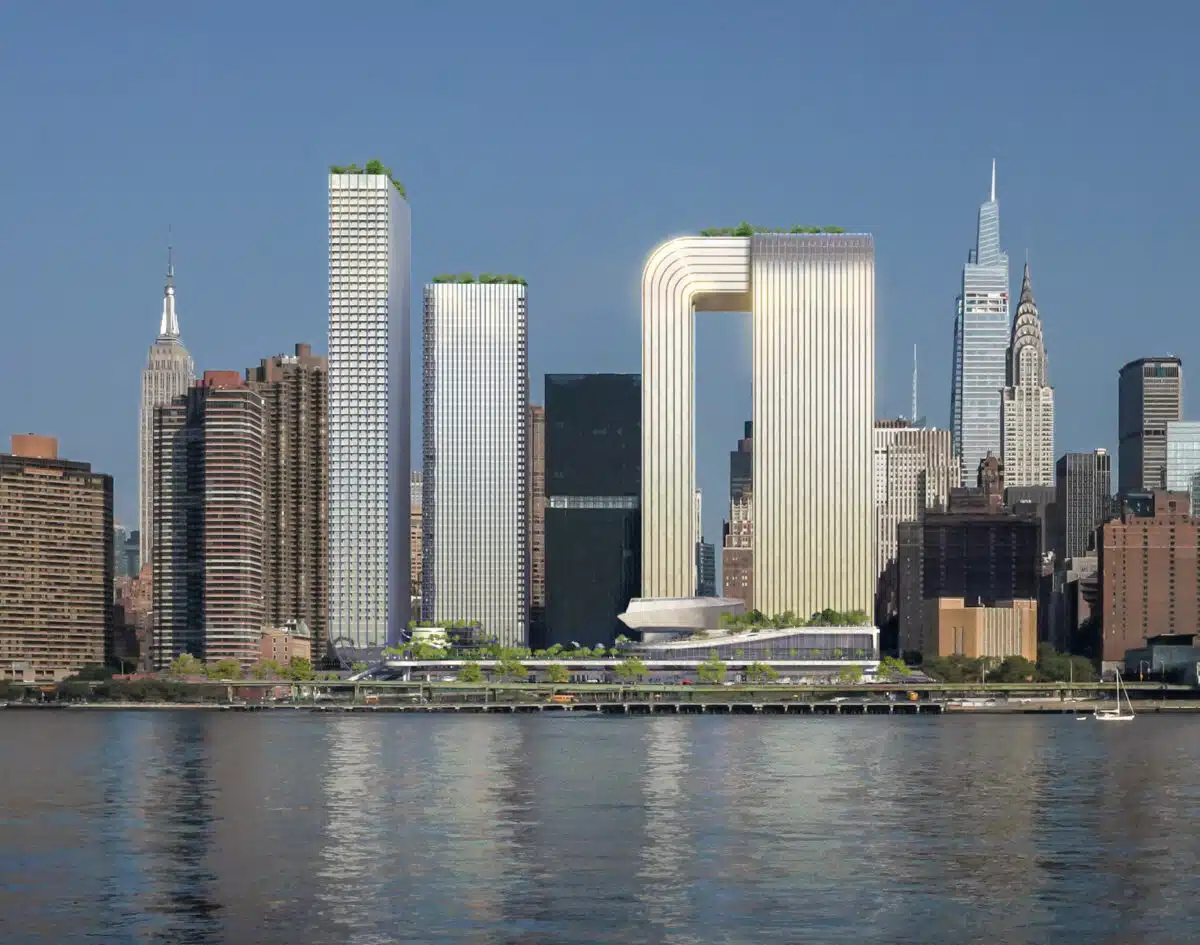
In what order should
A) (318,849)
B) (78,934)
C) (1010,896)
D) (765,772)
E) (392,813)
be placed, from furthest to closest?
(765,772), (392,813), (318,849), (1010,896), (78,934)

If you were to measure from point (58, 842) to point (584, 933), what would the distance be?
40.2 m

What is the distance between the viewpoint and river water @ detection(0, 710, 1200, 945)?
89.5 meters

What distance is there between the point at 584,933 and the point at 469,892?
36.1 feet

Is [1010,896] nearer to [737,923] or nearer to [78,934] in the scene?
[737,923]

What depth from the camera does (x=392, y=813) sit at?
132625 millimetres

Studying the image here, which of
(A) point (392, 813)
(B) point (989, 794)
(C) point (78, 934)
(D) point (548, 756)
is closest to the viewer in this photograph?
(C) point (78, 934)

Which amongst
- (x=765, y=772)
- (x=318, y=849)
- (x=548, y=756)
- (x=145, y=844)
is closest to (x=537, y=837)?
(x=318, y=849)

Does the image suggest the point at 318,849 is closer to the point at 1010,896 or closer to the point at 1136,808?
the point at 1010,896

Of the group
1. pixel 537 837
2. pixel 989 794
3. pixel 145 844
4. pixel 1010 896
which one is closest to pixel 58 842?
pixel 145 844

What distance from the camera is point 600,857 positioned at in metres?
111

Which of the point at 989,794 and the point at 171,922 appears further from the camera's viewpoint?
the point at 989,794

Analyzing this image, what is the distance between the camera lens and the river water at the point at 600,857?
89.5 meters

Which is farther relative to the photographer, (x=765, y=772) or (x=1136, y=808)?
(x=765, y=772)

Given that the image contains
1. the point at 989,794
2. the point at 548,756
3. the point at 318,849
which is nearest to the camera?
the point at 318,849
